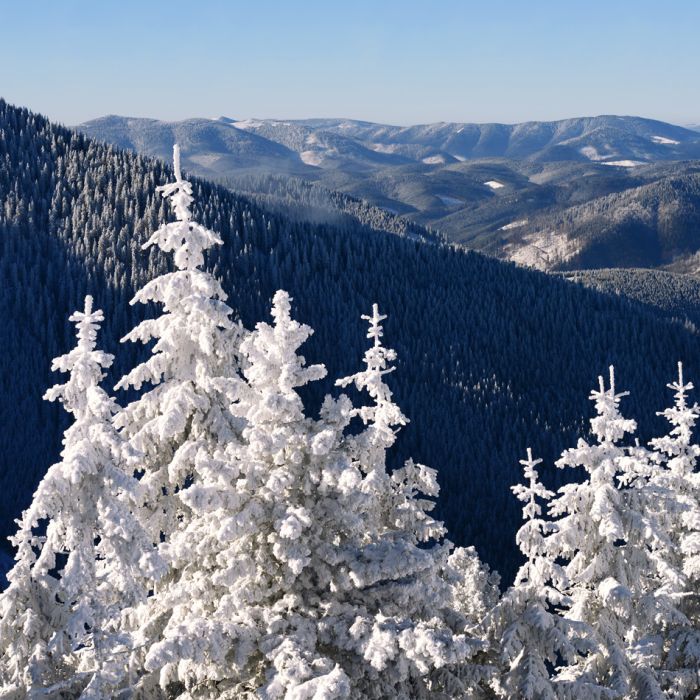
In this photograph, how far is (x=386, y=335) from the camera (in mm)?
180375

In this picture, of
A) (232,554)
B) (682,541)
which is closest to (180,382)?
(232,554)

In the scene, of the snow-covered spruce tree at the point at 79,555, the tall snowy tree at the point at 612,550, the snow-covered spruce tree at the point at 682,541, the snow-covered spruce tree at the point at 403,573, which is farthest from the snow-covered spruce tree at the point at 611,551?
the snow-covered spruce tree at the point at 79,555

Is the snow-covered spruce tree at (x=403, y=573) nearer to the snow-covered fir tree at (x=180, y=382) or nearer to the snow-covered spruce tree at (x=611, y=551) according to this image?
the snow-covered fir tree at (x=180, y=382)

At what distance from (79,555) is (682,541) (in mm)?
18996

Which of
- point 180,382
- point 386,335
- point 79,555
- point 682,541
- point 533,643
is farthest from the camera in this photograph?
point 386,335

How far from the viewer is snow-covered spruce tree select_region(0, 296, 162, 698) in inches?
582

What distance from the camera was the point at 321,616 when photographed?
15891 mm

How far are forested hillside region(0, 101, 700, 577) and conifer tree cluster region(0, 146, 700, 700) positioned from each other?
9355 cm

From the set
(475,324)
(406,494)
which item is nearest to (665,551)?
(406,494)

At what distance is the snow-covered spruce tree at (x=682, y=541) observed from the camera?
76.8 ft

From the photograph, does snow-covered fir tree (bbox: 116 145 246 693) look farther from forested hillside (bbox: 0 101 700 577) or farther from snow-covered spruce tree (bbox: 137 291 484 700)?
forested hillside (bbox: 0 101 700 577)

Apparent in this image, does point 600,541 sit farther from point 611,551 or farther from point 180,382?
point 180,382

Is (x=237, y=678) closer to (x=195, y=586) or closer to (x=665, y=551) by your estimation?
(x=195, y=586)

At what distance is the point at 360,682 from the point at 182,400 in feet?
21.2
